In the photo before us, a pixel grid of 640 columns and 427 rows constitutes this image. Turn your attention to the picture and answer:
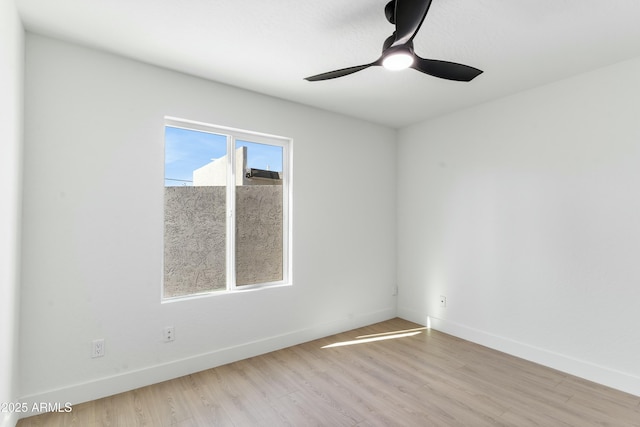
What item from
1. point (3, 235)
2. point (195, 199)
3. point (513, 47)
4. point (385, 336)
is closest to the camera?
point (3, 235)

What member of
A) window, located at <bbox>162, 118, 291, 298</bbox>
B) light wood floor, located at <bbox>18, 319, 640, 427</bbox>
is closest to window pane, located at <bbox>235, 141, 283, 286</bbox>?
window, located at <bbox>162, 118, 291, 298</bbox>

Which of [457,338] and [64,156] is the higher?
[64,156]

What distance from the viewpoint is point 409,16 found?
1.44m

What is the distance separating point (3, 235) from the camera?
5.41 ft

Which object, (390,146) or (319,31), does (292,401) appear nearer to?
(319,31)

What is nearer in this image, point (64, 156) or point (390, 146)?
point (64, 156)

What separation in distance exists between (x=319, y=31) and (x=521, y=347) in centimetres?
316

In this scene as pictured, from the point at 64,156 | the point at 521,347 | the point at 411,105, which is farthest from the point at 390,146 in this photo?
the point at 64,156

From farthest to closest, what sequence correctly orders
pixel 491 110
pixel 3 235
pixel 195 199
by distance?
1. pixel 491 110
2. pixel 195 199
3. pixel 3 235

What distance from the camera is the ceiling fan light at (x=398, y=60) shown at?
5.49 ft

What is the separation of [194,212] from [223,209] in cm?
26

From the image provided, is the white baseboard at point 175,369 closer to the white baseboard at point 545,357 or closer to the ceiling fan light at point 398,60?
the white baseboard at point 545,357

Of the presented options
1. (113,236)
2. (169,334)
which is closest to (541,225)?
(169,334)

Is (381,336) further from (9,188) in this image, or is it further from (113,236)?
(9,188)
